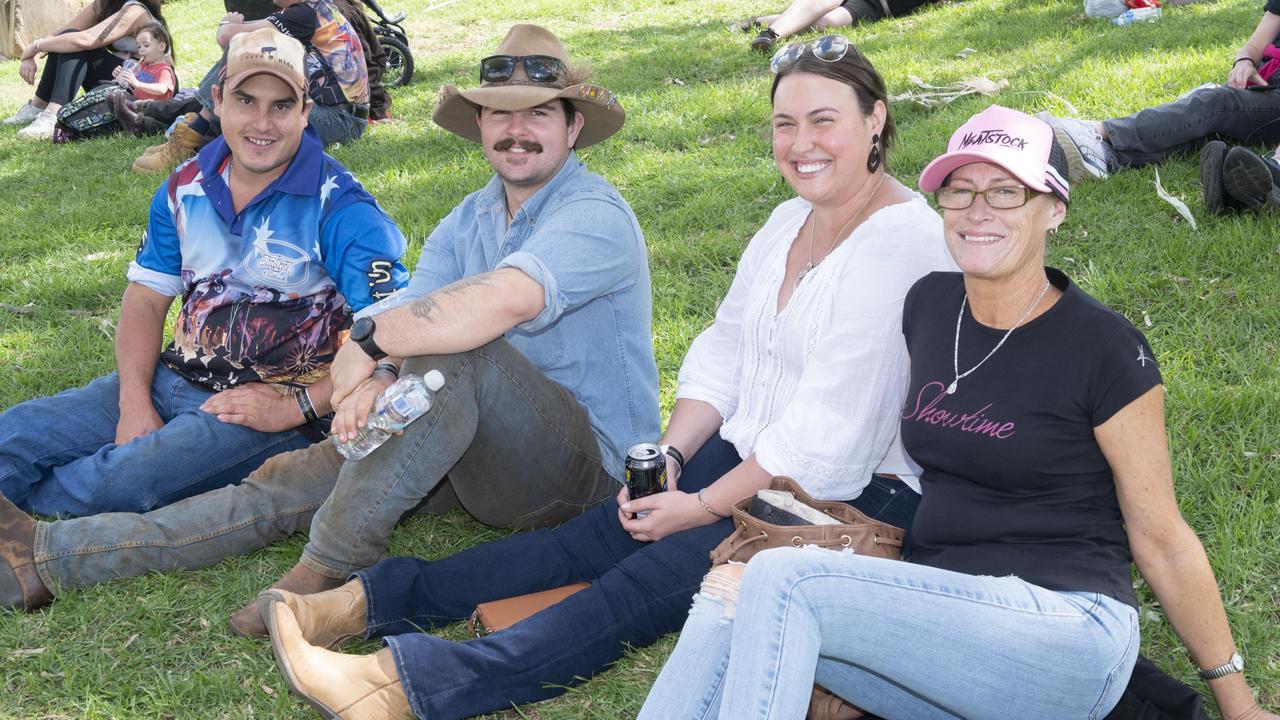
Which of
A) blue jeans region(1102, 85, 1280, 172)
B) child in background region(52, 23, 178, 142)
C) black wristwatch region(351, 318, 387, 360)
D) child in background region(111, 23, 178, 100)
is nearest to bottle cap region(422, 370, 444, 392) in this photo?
black wristwatch region(351, 318, 387, 360)

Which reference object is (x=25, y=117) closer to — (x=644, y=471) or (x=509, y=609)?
(x=509, y=609)

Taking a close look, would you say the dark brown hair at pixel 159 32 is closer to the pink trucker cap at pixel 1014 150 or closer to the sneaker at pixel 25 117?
the sneaker at pixel 25 117

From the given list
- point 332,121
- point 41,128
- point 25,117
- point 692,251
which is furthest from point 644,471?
point 25,117

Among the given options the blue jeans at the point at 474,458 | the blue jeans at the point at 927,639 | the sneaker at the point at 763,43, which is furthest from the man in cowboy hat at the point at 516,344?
the sneaker at the point at 763,43

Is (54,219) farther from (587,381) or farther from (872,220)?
(872,220)

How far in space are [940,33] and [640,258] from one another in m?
7.30

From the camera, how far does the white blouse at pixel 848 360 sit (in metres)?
3.32

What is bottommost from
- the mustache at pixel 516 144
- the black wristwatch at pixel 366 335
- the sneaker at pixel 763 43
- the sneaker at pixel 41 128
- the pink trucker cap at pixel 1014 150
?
the sneaker at pixel 41 128

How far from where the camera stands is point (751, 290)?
12.8 feet

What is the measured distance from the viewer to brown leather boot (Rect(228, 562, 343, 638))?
3721 millimetres

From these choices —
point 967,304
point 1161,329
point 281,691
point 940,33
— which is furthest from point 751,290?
point 940,33

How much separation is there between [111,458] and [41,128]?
8.69 metres

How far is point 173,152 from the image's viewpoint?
9.57 m

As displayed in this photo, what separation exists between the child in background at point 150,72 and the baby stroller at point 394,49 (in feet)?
6.81
